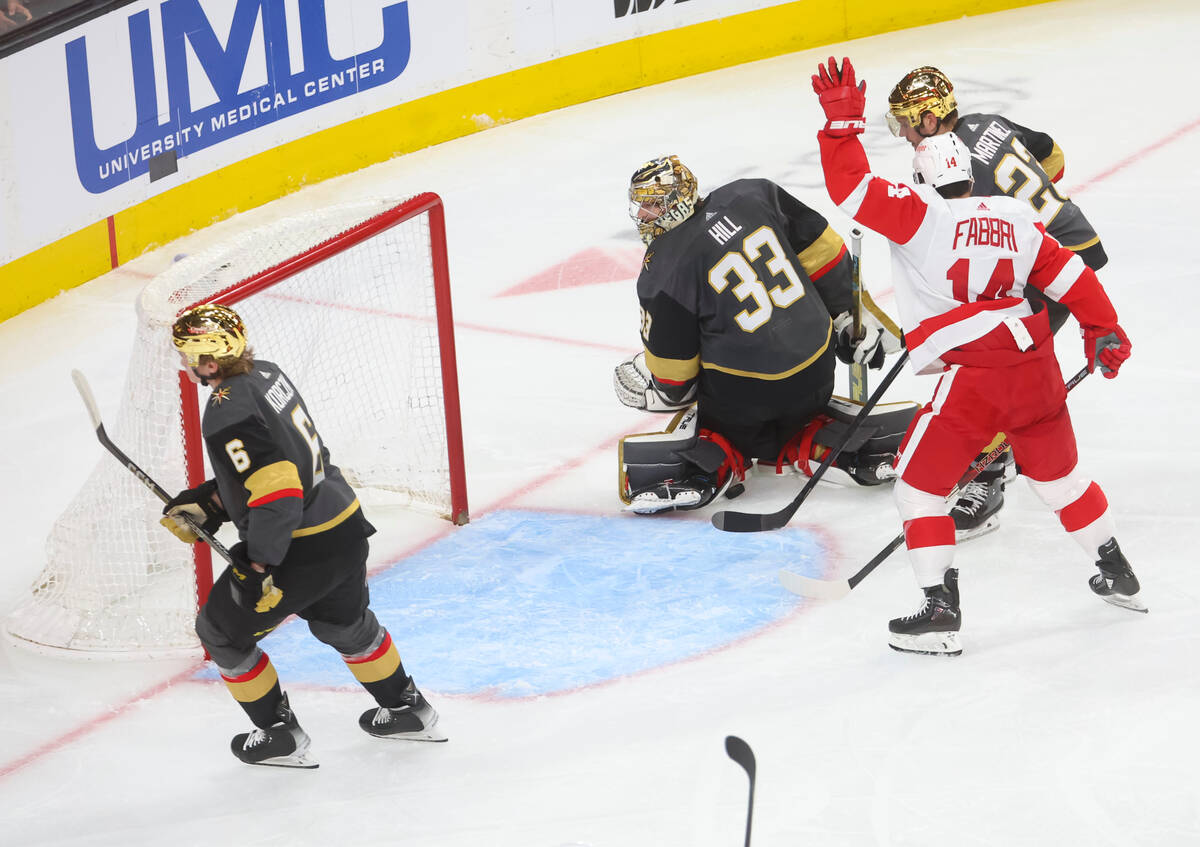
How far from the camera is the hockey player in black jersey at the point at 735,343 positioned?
3748mm

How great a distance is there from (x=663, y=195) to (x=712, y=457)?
669 millimetres

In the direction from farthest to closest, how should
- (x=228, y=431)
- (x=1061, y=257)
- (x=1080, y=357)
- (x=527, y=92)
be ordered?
(x=527, y=92) < (x=1080, y=357) < (x=1061, y=257) < (x=228, y=431)

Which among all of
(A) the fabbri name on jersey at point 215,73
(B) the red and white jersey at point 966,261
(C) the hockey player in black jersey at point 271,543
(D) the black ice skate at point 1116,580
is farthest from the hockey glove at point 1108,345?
(A) the fabbri name on jersey at point 215,73

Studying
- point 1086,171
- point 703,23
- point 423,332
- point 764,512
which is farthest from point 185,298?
point 703,23

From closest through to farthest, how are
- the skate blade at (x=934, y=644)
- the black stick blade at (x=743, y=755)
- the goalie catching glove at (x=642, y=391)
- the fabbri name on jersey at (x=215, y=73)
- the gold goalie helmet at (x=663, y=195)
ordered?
1. the black stick blade at (x=743, y=755)
2. the skate blade at (x=934, y=644)
3. the gold goalie helmet at (x=663, y=195)
4. the goalie catching glove at (x=642, y=391)
5. the fabbri name on jersey at (x=215, y=73)

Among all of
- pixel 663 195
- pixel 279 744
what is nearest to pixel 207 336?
pixel 279 744

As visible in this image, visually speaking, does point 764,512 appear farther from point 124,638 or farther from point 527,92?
point 527,92

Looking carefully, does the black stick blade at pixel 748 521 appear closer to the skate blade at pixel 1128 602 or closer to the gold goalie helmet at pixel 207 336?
the skate blade at pixel 1128 602

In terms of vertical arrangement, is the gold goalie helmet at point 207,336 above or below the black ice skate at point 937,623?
above

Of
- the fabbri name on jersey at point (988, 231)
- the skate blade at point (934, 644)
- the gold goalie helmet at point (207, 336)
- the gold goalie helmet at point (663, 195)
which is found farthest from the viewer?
the gold goalie helmet at point (663, 195)

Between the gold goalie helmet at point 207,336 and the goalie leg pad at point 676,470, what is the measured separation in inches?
55.8

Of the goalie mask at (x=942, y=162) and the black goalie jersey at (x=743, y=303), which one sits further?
the black goalie jersey at (x=743, y=303)

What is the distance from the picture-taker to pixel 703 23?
7.51 m

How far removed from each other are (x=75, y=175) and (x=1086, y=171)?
366 cm
